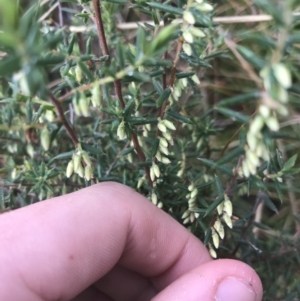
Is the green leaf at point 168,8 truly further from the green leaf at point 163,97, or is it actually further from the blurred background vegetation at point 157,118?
the green leaf at point 163,97

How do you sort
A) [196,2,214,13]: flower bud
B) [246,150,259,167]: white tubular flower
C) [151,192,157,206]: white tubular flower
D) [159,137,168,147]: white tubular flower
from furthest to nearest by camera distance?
[151,192,157,206]: white tubular flower
[159,137,168,147]: white tubular flower
[196,2,214,13]: flower bud
[246,150,259,167]: white tubular flower

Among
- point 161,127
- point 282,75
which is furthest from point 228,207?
point 282,75

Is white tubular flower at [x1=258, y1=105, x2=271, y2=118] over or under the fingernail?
over

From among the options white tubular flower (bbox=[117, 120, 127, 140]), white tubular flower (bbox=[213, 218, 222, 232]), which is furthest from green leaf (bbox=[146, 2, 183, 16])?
white tubular flower (bbox=[213, 218, 222, 232])

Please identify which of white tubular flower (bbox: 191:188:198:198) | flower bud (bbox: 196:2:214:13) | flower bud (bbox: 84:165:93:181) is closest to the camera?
flower bud (bbox: 196:2:214:13)

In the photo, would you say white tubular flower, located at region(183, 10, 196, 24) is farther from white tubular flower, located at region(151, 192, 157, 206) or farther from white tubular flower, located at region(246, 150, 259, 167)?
white tubular flower, located at region(151, 192, 157, 206)

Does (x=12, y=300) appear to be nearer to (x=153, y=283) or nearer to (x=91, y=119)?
(x=153, y=283)
